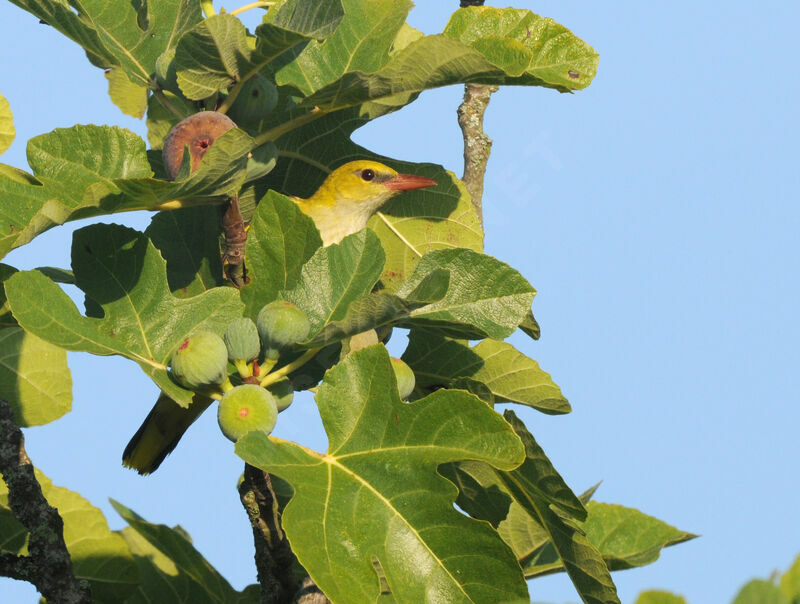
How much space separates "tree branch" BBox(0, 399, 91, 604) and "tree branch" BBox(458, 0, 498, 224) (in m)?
1.63

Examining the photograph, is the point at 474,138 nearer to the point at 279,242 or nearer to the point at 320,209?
the point at 320,209

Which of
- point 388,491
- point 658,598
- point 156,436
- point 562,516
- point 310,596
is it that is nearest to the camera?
point 658,598

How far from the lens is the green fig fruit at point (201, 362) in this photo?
1.95m

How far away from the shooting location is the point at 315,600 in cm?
246

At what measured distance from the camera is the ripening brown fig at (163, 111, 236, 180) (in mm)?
2125

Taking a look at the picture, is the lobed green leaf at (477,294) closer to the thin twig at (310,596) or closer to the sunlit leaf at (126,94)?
the thin twig at (310,596)

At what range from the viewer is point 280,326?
1.99 meters

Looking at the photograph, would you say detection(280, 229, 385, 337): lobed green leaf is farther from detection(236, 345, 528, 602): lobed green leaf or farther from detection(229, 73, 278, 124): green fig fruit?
detection(229, 73, 278, 124): green fig fruit

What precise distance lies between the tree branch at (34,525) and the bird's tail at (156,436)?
0.82 metres

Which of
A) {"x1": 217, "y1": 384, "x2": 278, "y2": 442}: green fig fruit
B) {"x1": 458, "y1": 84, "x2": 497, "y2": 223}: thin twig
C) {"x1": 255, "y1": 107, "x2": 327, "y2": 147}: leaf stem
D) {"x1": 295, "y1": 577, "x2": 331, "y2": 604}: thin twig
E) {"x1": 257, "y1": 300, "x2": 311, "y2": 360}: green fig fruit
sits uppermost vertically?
{"x1": 458, "y1": 84, "x2": 497, "y2": 223}: thin twig

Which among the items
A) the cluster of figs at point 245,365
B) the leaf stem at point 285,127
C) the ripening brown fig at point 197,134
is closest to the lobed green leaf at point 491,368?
the cluster of figs at point 245,365

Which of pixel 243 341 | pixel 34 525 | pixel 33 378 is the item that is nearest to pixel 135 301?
pixel 243 341

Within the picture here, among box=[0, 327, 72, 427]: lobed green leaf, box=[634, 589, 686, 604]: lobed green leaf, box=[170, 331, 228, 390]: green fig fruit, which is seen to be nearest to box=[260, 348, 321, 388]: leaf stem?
box=[170, 331, 228, 390]: green fig fruit

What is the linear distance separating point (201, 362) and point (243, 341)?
0.38 feet
